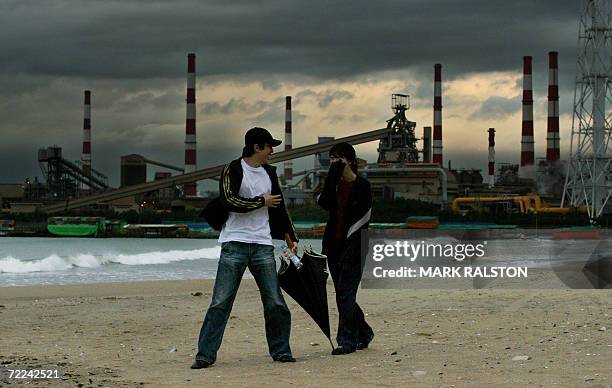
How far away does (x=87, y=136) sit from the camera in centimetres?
7131

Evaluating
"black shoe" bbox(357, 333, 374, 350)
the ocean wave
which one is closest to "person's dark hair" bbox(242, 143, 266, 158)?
"black shoe" bbox(357, 333, 374, 350)

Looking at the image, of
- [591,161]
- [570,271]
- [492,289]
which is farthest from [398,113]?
[492,289]

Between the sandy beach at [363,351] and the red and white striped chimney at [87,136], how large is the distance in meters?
62.2

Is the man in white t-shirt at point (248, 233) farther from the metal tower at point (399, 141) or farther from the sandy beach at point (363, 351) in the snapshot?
the metal tower at point (399, 141)

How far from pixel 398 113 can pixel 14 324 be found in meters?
54.0

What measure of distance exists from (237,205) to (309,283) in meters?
0.77

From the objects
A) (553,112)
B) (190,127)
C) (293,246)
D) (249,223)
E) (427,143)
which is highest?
(553,112)

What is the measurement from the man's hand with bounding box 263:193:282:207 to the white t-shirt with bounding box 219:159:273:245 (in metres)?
0.05

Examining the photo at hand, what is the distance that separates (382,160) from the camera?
58938 mm

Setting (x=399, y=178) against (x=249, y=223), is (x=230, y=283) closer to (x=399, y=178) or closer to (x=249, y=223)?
(x=249, y=223)

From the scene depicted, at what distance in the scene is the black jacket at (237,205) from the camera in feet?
16.2

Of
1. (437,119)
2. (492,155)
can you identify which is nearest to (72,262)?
(437,119)

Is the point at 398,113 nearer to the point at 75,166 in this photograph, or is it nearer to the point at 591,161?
the point at 591,161

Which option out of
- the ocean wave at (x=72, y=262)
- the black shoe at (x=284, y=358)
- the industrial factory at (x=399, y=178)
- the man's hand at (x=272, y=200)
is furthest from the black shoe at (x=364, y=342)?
the industrial factory at (x=399, y=178)
